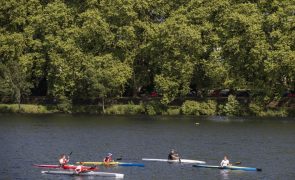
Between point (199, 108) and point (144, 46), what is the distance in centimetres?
1541

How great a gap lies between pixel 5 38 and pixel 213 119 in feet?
147

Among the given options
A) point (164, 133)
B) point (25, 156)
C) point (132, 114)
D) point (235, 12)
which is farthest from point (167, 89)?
point (25, 156)

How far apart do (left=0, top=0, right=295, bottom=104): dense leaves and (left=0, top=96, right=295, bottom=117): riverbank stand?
2.58 m

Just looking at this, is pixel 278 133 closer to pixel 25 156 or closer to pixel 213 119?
pixel 213 119

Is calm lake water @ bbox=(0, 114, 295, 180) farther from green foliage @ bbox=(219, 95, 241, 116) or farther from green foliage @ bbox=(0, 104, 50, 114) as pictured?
green foliage @ bbox=(0, 104, 50, 114)

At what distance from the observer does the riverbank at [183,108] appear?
129m

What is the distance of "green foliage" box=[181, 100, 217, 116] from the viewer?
131875 mm

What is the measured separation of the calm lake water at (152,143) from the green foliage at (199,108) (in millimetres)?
6024

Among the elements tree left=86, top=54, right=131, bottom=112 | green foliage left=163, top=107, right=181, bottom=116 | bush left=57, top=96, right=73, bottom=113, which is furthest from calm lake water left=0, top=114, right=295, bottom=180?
bush left=57, top=96, right=73, bottom=113

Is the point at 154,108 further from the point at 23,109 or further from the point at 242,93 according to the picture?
the point at 23,109

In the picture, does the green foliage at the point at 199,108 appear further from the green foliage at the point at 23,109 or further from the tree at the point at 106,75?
the green foliage at the point at 23,109

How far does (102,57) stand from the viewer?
450ft

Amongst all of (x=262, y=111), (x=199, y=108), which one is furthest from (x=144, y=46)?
(x=262, y=111)

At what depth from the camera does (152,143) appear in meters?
91.1
